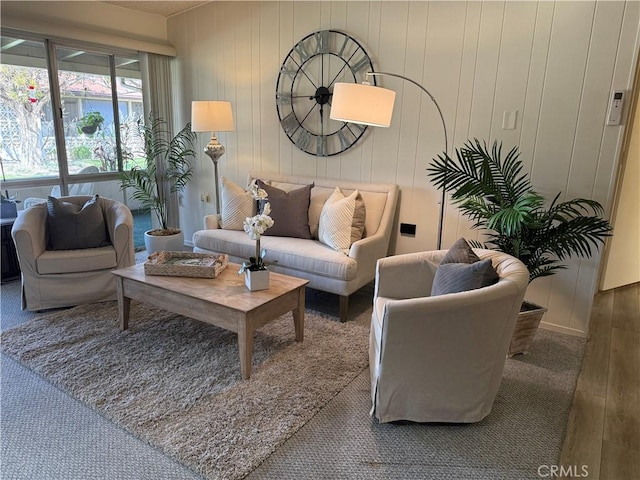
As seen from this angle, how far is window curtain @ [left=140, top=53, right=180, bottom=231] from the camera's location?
4.54 m

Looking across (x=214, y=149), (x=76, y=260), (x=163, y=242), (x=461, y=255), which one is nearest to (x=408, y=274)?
(x=461, y=255)

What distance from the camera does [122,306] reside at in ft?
9.45

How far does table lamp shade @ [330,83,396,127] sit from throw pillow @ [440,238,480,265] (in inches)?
39.4

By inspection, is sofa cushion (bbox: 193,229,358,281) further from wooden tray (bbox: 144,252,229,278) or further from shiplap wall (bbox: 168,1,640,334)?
shiplap wall (bbox: 168,1,640,334)

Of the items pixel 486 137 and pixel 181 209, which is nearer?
pixel 486 137

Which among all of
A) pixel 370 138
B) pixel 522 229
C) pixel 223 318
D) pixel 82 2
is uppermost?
pixel 82 2

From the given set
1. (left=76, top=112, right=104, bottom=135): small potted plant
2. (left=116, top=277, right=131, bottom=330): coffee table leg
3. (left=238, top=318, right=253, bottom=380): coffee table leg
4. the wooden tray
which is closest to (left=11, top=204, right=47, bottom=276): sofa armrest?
(left=116, top=277, right=131, bottom=330): coffee table leg

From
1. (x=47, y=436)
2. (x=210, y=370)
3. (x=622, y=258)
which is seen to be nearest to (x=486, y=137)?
(x=622, y=258)

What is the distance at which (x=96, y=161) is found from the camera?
441 cm

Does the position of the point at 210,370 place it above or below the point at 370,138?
below

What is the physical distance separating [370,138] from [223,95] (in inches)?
66.9

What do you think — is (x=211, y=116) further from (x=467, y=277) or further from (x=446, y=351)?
(x=446, y=351)

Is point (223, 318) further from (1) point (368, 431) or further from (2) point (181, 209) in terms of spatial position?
(2) point (181, 209)

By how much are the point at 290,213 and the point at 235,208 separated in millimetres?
570
